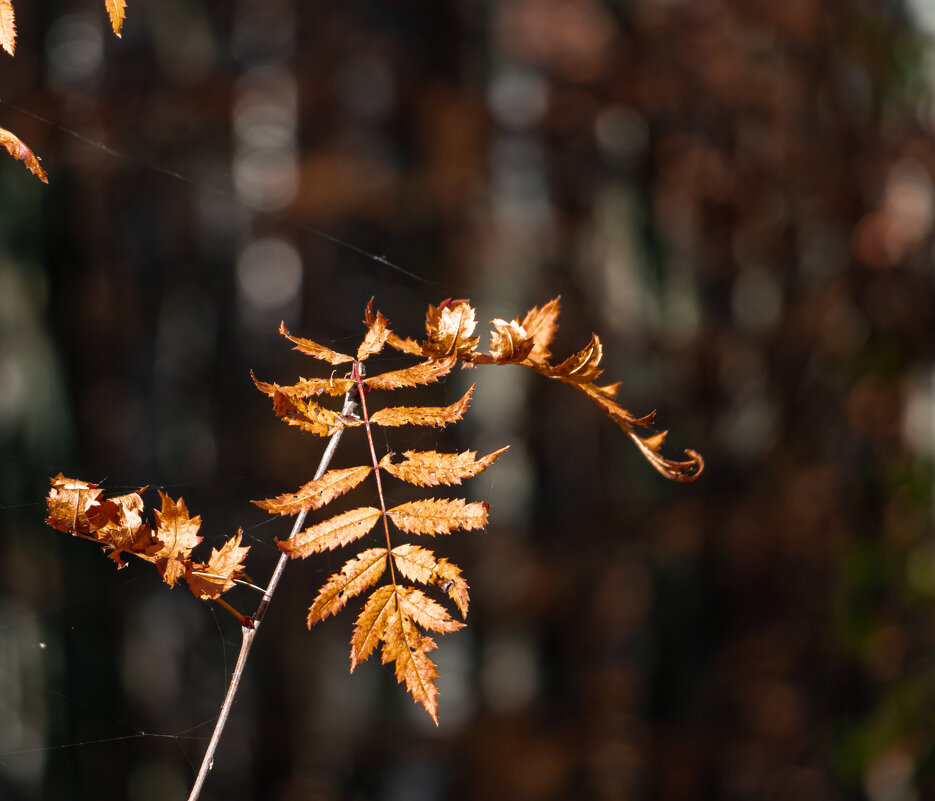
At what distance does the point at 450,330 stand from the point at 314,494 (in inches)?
3.5

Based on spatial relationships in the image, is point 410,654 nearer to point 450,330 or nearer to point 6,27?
point 450,330

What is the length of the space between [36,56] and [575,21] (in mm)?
952

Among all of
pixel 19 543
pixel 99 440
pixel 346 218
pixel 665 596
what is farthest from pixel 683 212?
pixel 19 543

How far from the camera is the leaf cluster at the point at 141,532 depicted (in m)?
0.25

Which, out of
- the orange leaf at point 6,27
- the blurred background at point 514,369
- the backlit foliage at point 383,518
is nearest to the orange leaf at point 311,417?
→ the backlit foliage at point 383,518

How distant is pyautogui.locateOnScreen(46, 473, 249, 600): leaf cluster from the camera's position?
0.83ft

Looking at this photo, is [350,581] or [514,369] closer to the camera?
[350,581]

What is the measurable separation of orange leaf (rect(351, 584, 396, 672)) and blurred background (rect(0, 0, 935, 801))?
827 millimetres

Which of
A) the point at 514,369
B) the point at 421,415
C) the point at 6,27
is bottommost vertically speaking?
the point at 421,415

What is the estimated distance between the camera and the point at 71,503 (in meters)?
0.25

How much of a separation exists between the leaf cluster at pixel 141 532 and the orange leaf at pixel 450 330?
12cm

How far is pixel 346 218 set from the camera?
3.84 ft

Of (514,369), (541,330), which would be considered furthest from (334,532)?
(514,369)

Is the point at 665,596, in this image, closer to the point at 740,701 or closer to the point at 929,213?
the point at 740,701
